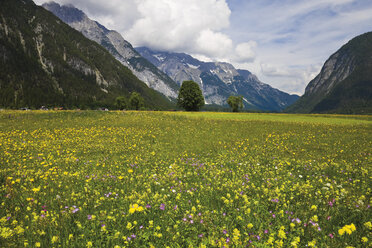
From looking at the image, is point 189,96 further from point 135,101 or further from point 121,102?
point 121,102

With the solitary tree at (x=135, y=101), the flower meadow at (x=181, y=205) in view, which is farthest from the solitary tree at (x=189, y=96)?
the solitary tree at (x=135, y=101)

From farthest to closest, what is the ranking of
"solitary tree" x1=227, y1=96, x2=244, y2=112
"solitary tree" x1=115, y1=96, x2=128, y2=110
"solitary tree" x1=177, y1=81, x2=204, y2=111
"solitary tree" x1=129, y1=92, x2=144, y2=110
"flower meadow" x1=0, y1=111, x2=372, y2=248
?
1. "solitary tree" x1=115, y1=96, x2=128, y2=110
2. "solitary tree" x1=129, y1=92, x2=144, y2=110
3. "solitary tree" x1=227, y1=96, x2=244, y2=112
4. "solitary tree" x1=177, y1=81, x2=204, y2=111
5. "flower meadow" x1=0, y1=111, x2=372, y2=248

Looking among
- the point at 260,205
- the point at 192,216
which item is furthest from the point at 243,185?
the point at 192,216

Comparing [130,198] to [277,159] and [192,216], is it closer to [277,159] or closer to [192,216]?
[192,216]

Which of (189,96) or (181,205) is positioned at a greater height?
(189,96)

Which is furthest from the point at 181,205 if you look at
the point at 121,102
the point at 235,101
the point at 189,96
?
the point at 121,102

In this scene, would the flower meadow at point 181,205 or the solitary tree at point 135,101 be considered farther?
the solitary tree at point 135,101

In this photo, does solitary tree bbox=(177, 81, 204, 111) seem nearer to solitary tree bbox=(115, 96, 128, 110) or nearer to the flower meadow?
the flower meadow

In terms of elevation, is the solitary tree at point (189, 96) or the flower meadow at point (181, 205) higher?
the solitary tree at point (189, 96)

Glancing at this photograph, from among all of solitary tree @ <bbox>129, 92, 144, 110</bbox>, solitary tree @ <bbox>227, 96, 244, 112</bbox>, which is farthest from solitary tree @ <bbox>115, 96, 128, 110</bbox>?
solitary tree @ <bbox>227, 96, 244, 112</bbox>

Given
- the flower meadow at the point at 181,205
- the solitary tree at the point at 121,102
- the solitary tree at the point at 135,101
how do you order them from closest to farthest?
the flower meadow at the point at 181,205, the solitary tree at the point at 135,101, the solitary tree at the point at 121,102

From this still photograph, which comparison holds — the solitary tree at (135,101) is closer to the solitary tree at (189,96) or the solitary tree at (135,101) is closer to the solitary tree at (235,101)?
the solitary tree at (189,96)

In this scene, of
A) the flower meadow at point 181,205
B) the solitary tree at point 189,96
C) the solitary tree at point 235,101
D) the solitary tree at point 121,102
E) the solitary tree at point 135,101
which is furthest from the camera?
the solitary tree at point 121,102

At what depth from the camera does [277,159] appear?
9219mm
